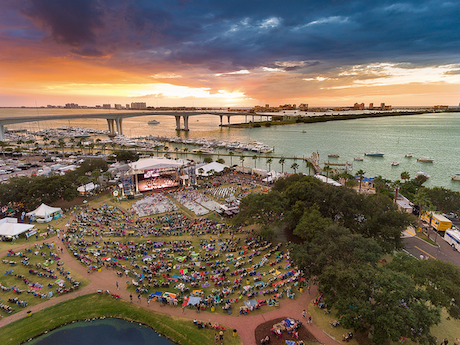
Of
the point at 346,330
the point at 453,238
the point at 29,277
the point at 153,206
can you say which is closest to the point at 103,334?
the point at 29,277

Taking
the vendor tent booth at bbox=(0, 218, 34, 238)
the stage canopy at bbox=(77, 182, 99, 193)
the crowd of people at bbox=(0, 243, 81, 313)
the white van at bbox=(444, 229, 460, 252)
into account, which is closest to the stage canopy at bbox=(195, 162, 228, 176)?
the stage canopy at bbox=(77, 182, 99, 193)

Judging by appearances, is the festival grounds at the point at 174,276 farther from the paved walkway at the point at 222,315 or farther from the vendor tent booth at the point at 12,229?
the vendor tent booth at the point at 12,229

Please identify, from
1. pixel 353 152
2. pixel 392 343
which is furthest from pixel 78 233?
pixel 353 152

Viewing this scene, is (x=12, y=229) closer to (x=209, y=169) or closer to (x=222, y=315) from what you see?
(x=222, y=315)

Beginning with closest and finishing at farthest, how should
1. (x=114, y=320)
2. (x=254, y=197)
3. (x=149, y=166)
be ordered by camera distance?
(x=114, y=320)
(x=254, y=197)
(x=149, y=166)

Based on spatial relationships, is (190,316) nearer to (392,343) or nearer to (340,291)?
(340,291)
